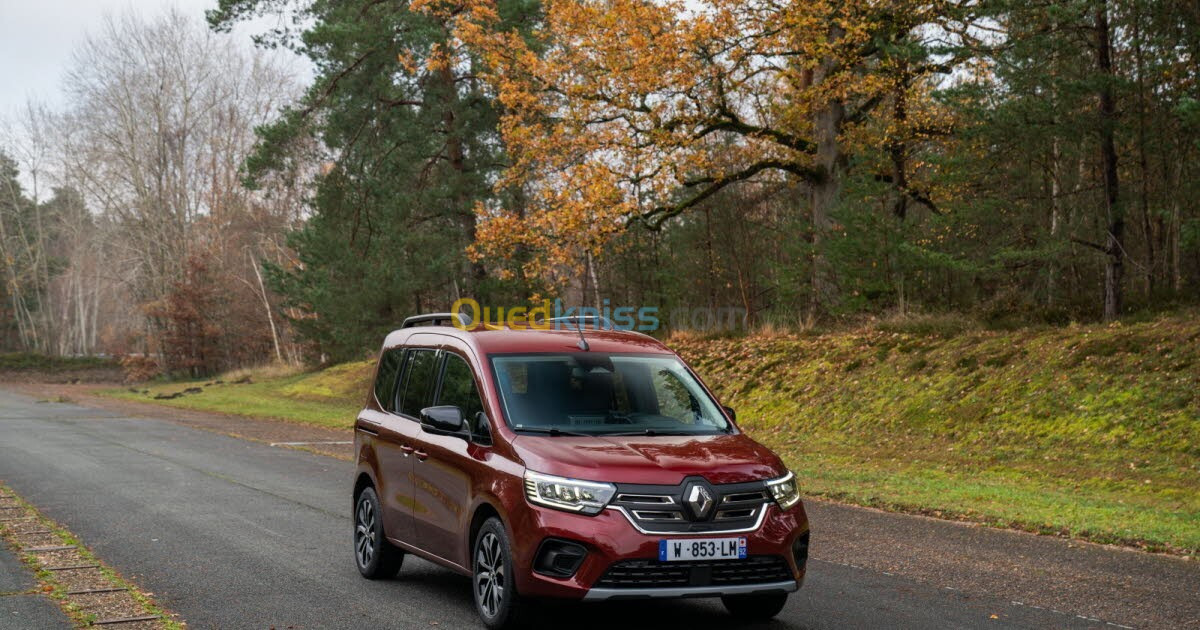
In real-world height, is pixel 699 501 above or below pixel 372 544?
above

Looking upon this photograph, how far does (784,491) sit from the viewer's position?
681 cm

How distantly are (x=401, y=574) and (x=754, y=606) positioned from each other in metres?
3.11

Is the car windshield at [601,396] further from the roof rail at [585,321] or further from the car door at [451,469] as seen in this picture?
the roof rail at [585,321]

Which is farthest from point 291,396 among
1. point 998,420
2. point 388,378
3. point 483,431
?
point 483,431

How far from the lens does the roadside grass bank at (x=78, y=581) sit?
722cm

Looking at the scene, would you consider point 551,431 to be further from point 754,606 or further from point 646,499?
point 754,606

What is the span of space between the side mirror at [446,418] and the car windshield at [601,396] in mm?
312

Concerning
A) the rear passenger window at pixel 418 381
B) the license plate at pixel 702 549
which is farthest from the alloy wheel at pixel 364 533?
the license plate at pixel 702 549

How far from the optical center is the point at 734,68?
1041 inches

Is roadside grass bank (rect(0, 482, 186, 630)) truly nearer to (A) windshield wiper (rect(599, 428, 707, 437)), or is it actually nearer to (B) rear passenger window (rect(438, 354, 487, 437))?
(B) rear passenger window (rect(438, 354, 487, 437))

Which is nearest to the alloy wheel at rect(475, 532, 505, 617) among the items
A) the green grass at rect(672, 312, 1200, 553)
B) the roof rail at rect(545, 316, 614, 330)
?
the roof rail at rect(545, 316, 614, 330)

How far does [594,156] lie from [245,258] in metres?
46.3

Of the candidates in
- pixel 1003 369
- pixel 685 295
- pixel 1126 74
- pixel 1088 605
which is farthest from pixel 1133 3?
pixel 685 295

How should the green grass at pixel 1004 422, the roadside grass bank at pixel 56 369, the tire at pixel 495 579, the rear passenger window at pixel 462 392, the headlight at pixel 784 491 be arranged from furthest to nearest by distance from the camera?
the roadside grass bank at pixel 56 369, the green grass at pixel 1004 422, the rear passenger window at pixel 462 392, the headlight at pixel 784 491, the tire at pixel 495 579
